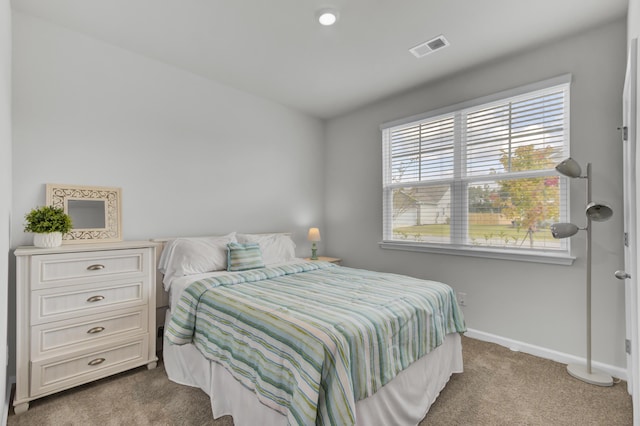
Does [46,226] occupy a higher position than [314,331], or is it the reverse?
[46,226]

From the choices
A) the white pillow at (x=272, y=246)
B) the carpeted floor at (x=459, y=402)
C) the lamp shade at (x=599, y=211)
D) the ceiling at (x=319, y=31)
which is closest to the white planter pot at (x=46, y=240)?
the carpeted floor at (x=459, y=402)

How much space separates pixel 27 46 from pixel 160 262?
1.94m

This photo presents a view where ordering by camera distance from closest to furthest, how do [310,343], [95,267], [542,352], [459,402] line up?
[310,343] < [459,402] < [95,267] < [542,352]

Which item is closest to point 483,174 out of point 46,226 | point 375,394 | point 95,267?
point 375,394

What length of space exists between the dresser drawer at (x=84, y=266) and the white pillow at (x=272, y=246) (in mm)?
1077

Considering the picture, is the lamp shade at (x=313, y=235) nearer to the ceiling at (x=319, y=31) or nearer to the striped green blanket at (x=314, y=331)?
the striped green blanket at (x=314, y=331)

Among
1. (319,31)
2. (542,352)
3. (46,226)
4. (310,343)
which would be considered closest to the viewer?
(310,343)

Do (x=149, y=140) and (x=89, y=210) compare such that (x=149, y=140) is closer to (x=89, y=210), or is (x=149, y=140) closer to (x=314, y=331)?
(x=89, y=210)

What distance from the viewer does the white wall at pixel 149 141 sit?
2.39 meters

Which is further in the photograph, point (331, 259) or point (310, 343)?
point (331, 259)

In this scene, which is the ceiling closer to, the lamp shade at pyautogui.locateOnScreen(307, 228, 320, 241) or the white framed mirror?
the white framed mirror

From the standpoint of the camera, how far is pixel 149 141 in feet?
9.79

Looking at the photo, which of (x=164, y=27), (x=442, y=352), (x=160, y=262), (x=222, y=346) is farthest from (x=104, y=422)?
(x=164, y=27)

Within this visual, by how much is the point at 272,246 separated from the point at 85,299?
1720 mm
